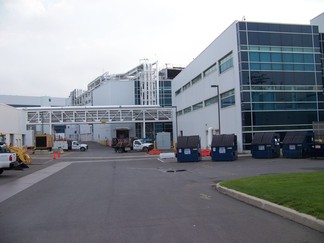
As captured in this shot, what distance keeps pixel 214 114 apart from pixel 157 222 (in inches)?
1510

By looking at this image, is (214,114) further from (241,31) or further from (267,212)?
(267,212)

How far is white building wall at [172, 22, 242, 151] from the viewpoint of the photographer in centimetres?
3925

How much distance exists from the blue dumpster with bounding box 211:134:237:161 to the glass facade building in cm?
811

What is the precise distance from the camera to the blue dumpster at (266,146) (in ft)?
98.0

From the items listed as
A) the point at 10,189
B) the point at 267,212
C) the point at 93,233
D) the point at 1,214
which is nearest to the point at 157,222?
the point at 93,233

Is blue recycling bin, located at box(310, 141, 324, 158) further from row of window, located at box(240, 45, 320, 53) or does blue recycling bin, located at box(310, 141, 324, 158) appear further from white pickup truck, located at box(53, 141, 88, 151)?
white pickup truck, located at box(53, 141, 88, 151)

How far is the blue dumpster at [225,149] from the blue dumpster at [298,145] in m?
3.93

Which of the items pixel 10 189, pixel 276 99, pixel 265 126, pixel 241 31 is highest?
pixel 241 31

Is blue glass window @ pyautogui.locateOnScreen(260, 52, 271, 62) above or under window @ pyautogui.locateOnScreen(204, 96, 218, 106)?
above

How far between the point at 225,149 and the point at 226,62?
50.8 feet

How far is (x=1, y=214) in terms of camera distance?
9.41 m

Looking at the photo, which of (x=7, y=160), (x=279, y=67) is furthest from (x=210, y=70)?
(x=7, y=160)

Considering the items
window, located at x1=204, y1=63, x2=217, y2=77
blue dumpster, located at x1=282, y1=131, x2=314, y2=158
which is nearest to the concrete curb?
blue dumpster, located at x1=282, y1=131, x2=314, y2=158

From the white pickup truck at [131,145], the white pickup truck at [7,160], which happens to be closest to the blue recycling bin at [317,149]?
the white pickup truck at [7,160]
